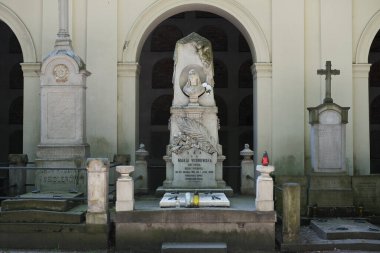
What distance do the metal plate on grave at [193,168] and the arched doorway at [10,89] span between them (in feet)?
31.0

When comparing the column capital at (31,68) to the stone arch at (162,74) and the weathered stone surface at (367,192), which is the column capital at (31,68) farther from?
the weathered stone surface at (367,192)

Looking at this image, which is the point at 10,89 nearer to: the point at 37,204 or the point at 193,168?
the point at 193,168

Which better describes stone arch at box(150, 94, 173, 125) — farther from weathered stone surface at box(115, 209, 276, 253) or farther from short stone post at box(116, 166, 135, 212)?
weathered stone surface at box(115, 209, 276, 253)

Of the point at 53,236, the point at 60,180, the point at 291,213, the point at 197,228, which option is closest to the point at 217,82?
the point at 60,180

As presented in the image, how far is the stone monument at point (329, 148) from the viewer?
37.0 feet

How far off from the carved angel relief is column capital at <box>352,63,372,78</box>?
499cm

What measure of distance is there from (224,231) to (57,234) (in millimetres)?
2864

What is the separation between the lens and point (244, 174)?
1236cm

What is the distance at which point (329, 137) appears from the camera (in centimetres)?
1151

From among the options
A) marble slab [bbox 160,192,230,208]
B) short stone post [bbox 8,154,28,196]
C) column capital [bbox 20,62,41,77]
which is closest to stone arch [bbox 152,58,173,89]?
column capital [bbox 20,62,41,77]

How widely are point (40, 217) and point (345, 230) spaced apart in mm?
5444

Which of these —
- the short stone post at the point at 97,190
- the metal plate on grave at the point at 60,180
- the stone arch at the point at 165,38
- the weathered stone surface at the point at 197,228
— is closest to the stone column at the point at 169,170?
the metal plate on grave at the point at 60,180

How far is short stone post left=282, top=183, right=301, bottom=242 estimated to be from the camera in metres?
8.55

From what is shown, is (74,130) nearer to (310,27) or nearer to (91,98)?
(91,98)
